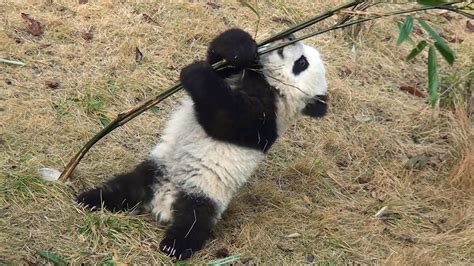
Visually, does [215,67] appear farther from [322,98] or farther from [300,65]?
[322,98]

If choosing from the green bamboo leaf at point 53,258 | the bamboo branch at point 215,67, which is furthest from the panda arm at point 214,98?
the green bamboo leaf at point 53,258

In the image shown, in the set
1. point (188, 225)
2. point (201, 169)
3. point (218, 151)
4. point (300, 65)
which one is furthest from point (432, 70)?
point (188, 225)

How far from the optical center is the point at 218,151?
3.42 meters

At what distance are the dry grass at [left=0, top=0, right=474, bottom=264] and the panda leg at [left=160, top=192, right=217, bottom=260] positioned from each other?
98 millimetres

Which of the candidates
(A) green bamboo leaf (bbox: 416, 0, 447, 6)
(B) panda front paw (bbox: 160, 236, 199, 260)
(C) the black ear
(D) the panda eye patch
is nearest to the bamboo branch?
(A) green bamboo leaf (bbox: 416, 0, 447, 6)

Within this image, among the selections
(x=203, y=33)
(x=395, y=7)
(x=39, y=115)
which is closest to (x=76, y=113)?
(x=39, y=115)

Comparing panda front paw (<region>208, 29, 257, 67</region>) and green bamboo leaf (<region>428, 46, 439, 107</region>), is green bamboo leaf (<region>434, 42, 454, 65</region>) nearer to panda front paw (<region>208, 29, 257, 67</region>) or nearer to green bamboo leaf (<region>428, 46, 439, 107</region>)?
green bamboo leaf (<region>428, 46, 439, 107</region>)

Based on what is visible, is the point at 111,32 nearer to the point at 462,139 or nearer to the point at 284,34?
the point at 284,34

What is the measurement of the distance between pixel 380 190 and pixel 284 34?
1654 mm

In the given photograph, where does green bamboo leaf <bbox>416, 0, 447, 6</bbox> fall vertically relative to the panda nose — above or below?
above

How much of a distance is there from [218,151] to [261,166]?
0.97 meters

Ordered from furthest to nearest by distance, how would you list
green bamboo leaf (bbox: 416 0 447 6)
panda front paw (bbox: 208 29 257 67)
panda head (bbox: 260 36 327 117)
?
panda head (bbox: 260 36 327 117) → panda front paw (bbox: 208 29 257 67) → green bamboo leaf (bbox: 416 0 447 6)

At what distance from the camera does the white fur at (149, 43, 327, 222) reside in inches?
135

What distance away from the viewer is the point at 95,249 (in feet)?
10.4
